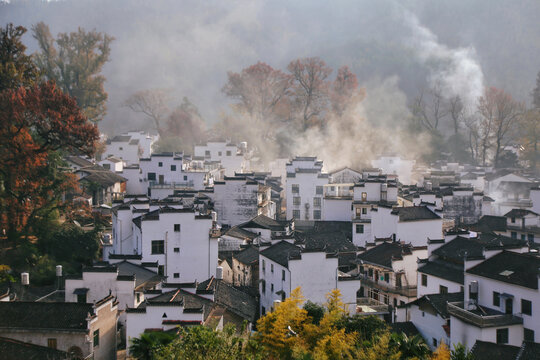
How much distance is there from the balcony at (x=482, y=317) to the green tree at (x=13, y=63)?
2248 cm

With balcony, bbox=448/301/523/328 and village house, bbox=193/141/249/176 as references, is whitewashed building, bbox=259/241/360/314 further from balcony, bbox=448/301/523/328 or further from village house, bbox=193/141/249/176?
village house, bbox=193/141/249/176

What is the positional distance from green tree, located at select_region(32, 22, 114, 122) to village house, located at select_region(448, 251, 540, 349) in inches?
1430

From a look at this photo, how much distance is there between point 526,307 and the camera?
64.2ft

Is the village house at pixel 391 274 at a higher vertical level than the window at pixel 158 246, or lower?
lower

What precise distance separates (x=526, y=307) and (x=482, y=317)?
189 cm

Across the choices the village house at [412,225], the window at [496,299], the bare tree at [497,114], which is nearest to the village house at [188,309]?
the window at [496,299]

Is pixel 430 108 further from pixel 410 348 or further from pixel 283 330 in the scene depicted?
pixel 410 348

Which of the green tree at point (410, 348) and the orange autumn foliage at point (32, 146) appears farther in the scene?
the orange autumn foliage at point (32, 146)

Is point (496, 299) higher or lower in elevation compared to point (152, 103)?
lower

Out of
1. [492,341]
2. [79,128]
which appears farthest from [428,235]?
[79,128]

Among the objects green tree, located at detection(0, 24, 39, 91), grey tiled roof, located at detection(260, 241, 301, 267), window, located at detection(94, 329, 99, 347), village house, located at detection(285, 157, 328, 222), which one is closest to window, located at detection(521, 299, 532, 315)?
grey tiled roof, located at detection(260, 241, 301, 267)

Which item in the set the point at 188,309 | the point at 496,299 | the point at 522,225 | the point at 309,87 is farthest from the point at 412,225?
the point at 309,87

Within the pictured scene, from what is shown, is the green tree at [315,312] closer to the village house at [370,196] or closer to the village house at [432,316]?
the village house at [432,316]

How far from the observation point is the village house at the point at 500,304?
18953 millimetres
